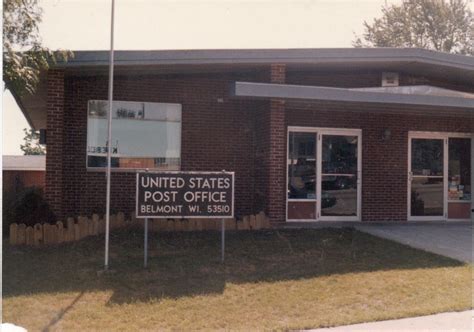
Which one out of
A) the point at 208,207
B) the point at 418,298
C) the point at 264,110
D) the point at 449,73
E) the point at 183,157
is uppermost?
the point at 449,73

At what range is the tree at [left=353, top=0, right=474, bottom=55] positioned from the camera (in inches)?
1427

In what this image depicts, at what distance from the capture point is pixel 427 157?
520 inches

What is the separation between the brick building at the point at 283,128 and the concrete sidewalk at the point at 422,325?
537 cm

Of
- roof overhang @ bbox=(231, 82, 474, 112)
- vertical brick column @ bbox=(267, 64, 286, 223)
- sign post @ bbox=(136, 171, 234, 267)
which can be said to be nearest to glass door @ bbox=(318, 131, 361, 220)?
vertical brick column @ bbox=(267, 64, 286, 223)

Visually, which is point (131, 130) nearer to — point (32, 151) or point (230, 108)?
point (230, 108)

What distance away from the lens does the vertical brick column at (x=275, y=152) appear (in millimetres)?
11047

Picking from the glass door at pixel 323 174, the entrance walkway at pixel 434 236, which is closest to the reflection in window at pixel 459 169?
the entrance walkway at pixel 434 236

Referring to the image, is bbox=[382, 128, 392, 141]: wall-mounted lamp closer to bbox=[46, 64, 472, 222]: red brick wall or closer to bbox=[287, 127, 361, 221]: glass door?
bbox=[46, 64, 472, 222]: red brick wall

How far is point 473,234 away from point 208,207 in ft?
20.7

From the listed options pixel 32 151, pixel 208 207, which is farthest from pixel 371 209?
pixel 32 151

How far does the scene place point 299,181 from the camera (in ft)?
40.7

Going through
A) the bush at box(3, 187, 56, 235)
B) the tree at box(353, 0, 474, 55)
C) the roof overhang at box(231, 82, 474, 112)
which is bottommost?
the bush at box(3, 187, 56, 235)

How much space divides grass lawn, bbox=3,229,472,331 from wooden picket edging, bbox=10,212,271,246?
0.34 metres

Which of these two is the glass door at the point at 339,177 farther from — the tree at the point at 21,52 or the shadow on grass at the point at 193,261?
the tree at the point at 21,52
